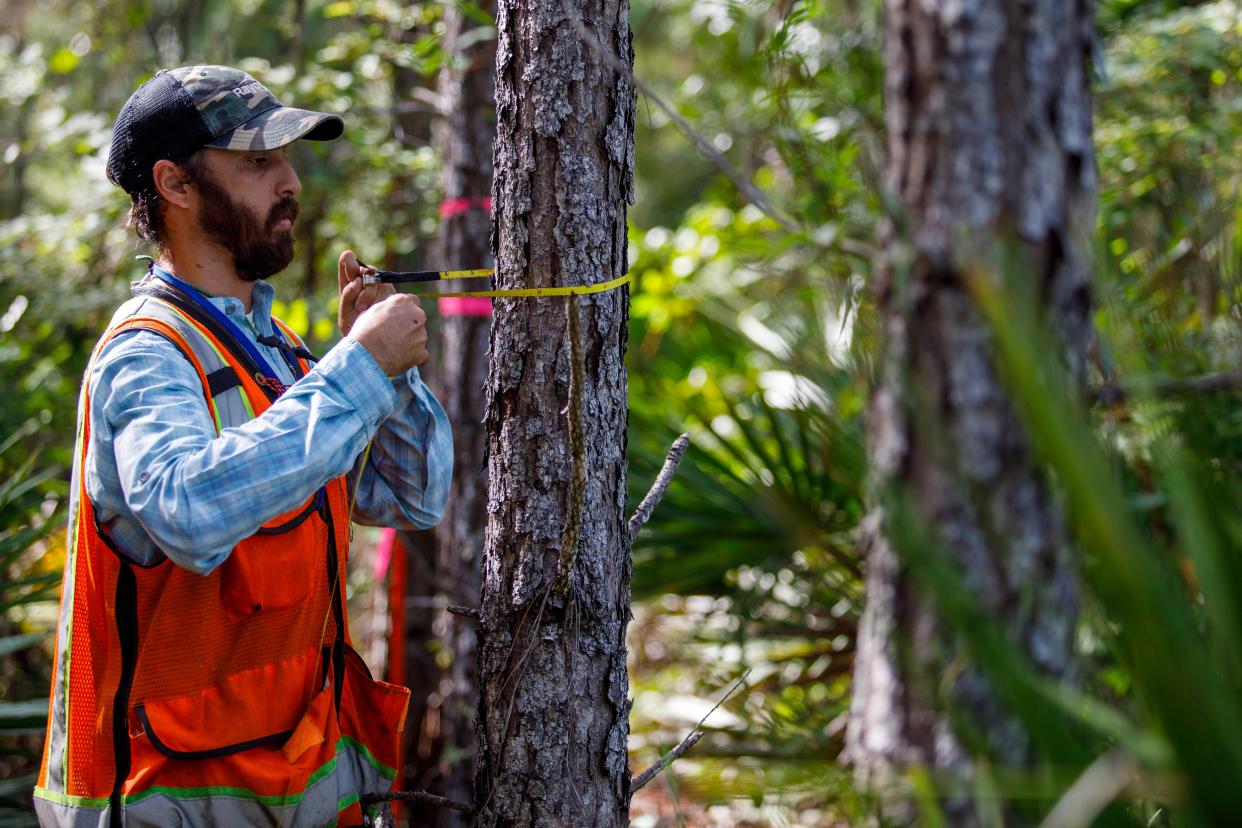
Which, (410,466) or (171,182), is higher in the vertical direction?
(171,182)

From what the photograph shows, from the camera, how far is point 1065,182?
1.22 metres

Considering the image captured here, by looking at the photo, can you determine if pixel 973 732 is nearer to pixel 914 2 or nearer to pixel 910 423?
pixel 910 423

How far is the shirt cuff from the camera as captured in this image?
185 cm

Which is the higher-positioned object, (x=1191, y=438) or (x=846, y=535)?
(x=846, y=535)

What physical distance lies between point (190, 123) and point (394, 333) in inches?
25.6

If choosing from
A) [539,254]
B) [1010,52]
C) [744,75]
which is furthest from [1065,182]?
[744,75]

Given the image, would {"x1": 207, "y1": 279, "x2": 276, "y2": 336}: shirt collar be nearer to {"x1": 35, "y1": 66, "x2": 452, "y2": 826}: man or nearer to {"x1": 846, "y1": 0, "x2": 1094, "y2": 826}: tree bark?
{"x1": 35, "y1": 66, "x2": 452, "y2": 826}: man

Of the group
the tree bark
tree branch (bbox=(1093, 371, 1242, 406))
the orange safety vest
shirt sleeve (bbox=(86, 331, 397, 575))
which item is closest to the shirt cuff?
shirt sleeve (bbox=(86, 331, 397, 575))

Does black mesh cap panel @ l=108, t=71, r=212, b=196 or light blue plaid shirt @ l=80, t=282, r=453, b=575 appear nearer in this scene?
light blue plaid shirt @ l=80, t=282, r=453, b=575

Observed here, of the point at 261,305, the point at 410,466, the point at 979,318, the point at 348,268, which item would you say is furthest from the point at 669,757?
the point at 261,305

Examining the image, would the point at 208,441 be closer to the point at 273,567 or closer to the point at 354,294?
the point at 273,567

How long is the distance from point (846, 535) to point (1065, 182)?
2.41 m

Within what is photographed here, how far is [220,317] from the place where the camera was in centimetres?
208

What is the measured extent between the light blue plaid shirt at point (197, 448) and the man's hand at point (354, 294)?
0.90ft
